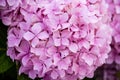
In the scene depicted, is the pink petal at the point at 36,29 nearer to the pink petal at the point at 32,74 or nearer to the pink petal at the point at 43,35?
the pink petal at the point at 43,35

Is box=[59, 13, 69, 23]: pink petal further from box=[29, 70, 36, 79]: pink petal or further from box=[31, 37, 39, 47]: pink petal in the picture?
box=[29, 70, 36, 79]: pink petal

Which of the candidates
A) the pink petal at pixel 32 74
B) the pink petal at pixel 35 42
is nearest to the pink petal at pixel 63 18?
the pink petal at pixel 35 42

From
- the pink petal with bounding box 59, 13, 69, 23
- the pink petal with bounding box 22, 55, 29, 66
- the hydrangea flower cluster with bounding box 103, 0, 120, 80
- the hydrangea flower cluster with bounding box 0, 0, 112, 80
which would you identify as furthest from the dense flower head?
the pink petal with bounding box 22, 55, 29, 66

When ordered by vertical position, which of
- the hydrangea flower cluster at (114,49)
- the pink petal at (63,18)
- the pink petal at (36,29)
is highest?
the pink petal at (63,18)

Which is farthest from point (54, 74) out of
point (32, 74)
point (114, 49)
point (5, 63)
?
point (114, 49)

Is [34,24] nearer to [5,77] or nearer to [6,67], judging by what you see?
[6,67]

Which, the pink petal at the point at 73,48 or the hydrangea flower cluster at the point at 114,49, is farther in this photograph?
the hydrangea flower cluster at the point at 114,49

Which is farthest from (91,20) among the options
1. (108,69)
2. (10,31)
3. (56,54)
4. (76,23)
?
(108,69)
